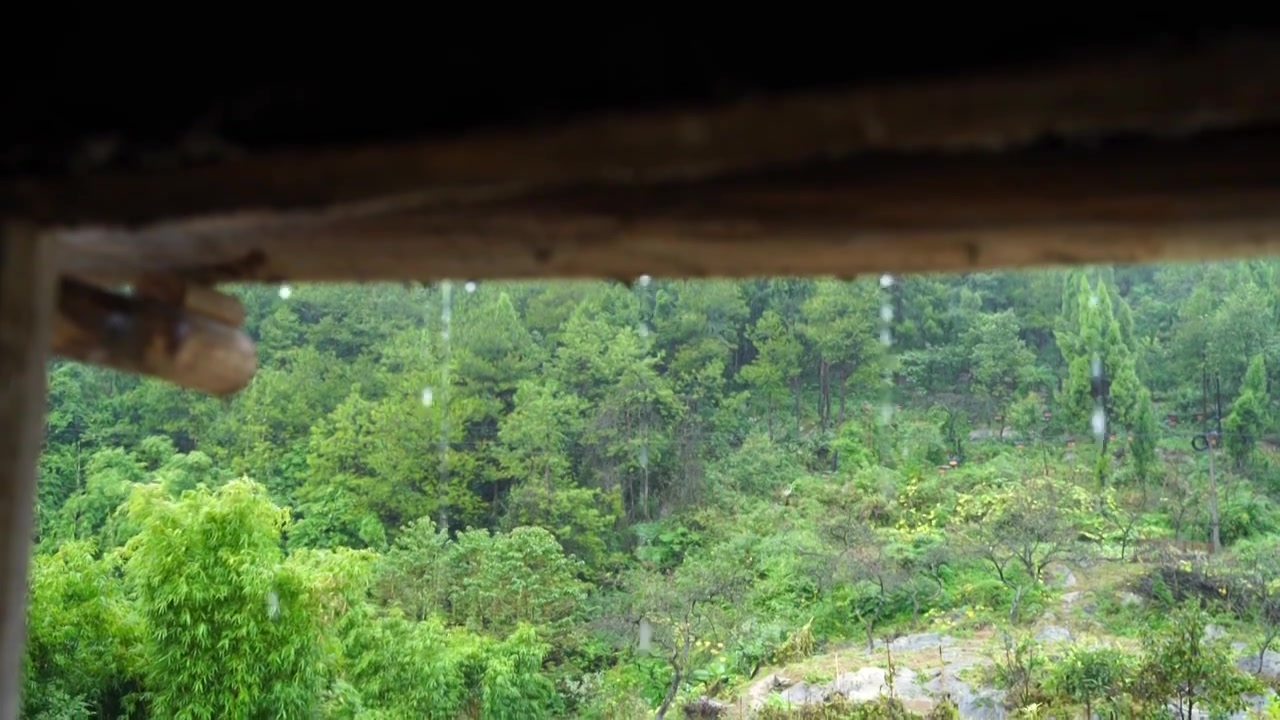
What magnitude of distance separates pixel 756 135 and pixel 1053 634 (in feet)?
29.2

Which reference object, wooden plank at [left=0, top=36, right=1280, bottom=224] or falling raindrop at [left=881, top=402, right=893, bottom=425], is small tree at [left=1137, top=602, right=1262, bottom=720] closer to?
falling raindrop at [left=881, top=402, right=893, bottom=425]

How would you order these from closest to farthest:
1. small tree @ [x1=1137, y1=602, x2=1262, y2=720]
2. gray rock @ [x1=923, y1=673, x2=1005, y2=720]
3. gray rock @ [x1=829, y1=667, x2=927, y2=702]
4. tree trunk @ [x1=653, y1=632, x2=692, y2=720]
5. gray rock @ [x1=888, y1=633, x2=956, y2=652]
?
small tree @ [x1=1137, y1=602, x2=1262, y2=720], gray rock @ [x1=923, y1=673, x2=1005, y2=720], gray rock @ [x1=829, y1=667, x2=927, y2=702], tree trunk @ [x1=653, y1=632, x2=692, y2=720], gray rock @ [x1=888, y1=633, x2=956, y2=652]

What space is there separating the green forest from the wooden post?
5.87m

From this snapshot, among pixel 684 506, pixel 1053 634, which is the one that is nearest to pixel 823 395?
pixel 684 506

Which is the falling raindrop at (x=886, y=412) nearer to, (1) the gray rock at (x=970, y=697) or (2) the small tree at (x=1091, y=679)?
(1) the gray rock at (x=970, y=697)

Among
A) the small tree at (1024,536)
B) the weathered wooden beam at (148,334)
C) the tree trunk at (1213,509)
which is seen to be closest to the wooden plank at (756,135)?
the weathered wooden beam at (148,334)

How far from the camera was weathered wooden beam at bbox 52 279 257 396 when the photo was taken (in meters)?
0.73

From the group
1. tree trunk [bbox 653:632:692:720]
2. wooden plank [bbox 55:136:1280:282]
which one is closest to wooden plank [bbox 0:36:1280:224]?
wooden plank [bbox 55:136:1280:282]

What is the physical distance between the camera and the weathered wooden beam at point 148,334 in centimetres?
73

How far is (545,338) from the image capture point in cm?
1283

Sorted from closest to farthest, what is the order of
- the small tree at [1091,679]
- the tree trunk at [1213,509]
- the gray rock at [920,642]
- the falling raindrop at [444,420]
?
1. the small tree at [1091,679]
2. the gray rock at [920,642]
3. the tree trunk at [1213,509]
4. the falling raindrop at [444,420]

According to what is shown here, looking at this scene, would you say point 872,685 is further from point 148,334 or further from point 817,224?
point 817,224

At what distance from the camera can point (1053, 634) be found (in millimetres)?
8344

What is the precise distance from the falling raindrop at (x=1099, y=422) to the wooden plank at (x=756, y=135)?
11337 millimetres
